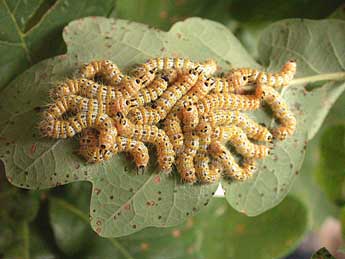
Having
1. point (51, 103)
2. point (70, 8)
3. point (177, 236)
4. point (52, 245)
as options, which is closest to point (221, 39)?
point (70, 8)

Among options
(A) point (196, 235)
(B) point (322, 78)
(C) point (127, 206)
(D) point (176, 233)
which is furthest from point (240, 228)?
(C) point (127, 206)

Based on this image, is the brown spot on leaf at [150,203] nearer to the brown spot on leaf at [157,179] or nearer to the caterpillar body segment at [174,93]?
the brown spot on leaf at [157,179]

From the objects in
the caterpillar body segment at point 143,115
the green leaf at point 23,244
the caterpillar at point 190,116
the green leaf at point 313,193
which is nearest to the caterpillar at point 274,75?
the caterpillar at point 190,116

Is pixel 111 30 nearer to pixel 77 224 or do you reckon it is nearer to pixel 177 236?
pixel 77 224

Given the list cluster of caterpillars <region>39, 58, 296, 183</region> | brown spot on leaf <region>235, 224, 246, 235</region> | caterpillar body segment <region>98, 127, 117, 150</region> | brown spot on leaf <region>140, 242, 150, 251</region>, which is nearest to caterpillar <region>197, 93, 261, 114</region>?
cluster of caterpillars <region>39, 58, 296, 183</region>

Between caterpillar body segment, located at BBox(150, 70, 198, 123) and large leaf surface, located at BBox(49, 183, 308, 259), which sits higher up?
caterpillar body segment, located at BBox(150, 70, 198, 123)

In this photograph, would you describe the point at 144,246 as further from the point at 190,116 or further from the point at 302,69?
the point at 302,69

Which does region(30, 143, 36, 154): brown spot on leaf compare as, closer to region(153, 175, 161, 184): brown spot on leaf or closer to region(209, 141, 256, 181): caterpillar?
region(153, 175, 161, 184): brown spot on leaf
